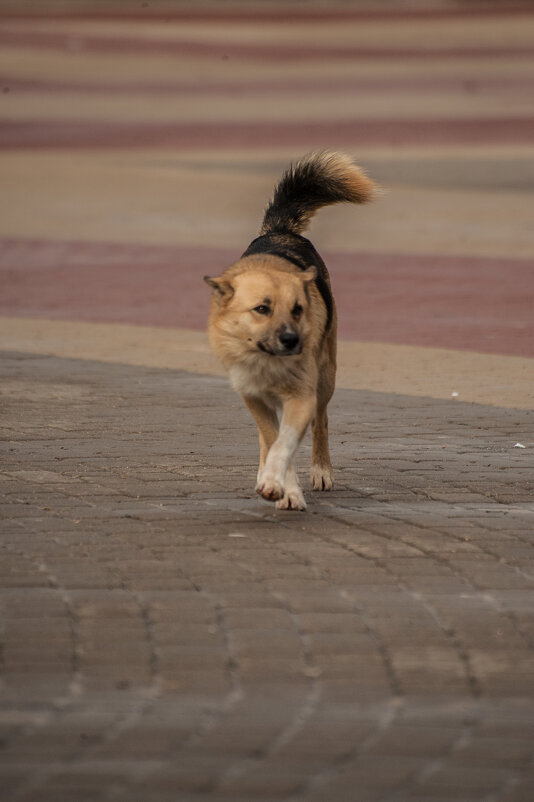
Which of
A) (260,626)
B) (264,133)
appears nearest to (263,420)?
(260,626)

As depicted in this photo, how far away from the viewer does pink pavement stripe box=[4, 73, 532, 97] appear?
41469 millimetres

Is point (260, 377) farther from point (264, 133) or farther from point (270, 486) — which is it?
point (264, 133)

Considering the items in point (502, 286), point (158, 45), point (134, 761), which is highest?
point (158, 45)

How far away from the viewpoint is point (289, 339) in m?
6.28

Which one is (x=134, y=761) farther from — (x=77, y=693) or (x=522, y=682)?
(x=522, y=682)

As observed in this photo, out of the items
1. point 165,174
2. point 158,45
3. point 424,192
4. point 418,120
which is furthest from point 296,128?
point 158,45

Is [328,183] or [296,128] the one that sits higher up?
[296,128]

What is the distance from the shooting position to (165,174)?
86.6 ft

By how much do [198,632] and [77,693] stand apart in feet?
2.01

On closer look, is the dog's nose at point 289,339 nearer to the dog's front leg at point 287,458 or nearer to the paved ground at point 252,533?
the dog's front leg at point 287,458

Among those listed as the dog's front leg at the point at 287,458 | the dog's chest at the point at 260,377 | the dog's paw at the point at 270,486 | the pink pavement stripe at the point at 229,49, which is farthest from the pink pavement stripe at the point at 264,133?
the dog's paw at the point at 270,486

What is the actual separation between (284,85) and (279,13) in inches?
472

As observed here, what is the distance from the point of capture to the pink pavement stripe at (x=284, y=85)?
41469 millimetres

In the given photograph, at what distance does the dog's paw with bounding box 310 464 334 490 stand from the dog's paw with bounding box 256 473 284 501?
0.77m
